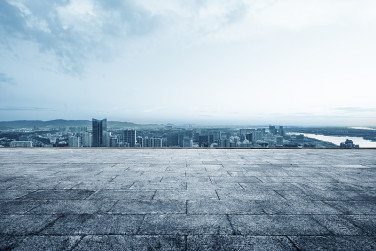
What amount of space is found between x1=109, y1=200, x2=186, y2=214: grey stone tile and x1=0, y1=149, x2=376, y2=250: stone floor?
0.02 metres

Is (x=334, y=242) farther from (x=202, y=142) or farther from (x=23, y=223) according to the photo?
(x=202, y=142)

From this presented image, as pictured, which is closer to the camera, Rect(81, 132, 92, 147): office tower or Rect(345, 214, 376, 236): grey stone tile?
Rect(345, 214, 376, 236): grey stone tile

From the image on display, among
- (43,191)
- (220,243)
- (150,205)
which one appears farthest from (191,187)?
(43,191)

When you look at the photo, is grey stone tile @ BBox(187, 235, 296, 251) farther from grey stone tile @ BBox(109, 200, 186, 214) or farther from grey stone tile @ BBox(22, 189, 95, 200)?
grey stone tile @ BBox(22, 189, 95, 200)

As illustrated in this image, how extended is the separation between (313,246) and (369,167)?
6013 millimetres

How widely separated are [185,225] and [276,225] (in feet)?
4.05

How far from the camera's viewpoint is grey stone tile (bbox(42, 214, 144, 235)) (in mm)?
2367

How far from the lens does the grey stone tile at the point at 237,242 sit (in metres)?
2.06

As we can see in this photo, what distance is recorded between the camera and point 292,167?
6.04 metres

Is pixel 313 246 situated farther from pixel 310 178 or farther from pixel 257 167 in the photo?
pixel 257 167

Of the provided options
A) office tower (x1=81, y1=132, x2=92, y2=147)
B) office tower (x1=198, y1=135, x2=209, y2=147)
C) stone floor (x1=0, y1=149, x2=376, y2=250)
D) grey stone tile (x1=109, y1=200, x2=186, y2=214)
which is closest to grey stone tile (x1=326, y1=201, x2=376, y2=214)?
stone floor (x1=0, y1=149, x2=376, y2=250)

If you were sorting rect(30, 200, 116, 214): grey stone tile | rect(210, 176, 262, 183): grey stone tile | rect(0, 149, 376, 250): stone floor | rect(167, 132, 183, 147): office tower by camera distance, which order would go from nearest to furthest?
rect(0, 149, 376, 250): stone floor < rect(30, 200, 116, 214): grey stone tile < rect(210, 176, 262, 183): grey stone tile < rect(167, 132, 183, 147): office tower

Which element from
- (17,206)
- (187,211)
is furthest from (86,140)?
(187,211)

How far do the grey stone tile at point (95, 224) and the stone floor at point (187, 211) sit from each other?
0.04 ft
